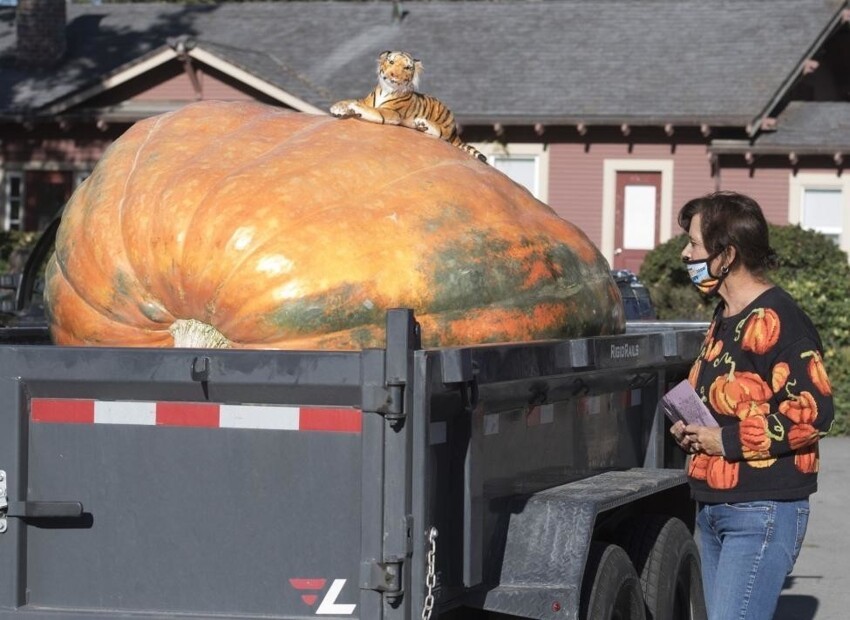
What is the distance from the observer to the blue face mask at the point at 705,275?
4742 mm

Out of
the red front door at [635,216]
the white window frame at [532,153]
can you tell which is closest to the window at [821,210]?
the red front door at [635,216]

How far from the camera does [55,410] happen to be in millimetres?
4184

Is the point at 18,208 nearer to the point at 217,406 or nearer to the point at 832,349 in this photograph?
the point at 832,349

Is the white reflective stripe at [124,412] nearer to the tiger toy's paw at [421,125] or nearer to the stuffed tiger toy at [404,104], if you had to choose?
the stuffed tiger toy at [404,104]

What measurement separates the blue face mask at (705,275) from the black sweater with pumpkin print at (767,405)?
123 mm

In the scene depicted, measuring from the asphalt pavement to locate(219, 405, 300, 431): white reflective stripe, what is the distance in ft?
15.7

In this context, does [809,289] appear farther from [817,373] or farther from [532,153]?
[532,153]

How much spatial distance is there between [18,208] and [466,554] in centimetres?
2717

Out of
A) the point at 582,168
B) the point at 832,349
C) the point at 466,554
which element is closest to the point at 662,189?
the point at 582,168

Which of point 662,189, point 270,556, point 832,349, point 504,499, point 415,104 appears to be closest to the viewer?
point 270,556

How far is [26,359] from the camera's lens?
13.6 feet

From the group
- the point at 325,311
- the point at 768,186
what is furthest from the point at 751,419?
the point at 768,186

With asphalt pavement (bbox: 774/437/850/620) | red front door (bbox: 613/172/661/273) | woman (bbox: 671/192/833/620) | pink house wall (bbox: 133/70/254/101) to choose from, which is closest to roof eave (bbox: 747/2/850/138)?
red front door (bbox: 613/172/661/273)

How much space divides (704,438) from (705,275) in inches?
19.6
